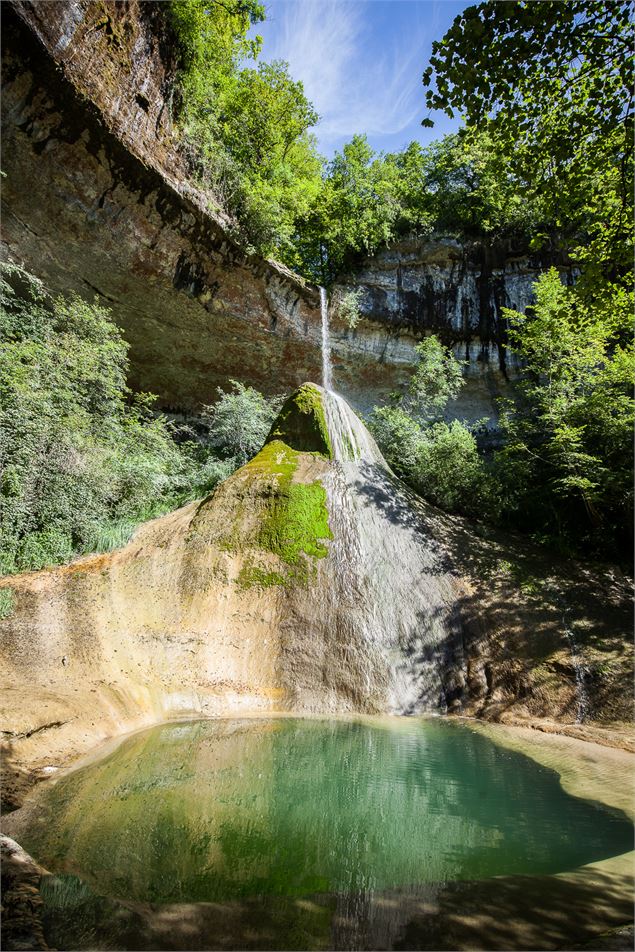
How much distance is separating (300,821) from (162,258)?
51.7 feet

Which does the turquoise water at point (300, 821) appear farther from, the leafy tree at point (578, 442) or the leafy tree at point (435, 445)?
the leafy tree at point (435, 445)

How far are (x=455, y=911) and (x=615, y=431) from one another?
1094cm

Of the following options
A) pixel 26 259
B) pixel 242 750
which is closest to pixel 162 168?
pixel 26 259

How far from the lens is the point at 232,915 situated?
2430 millimetres

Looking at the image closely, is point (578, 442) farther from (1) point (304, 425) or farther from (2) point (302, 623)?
(2) point (302, 623)

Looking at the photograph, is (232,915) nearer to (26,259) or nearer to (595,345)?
(595,345)

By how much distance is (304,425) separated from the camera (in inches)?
464

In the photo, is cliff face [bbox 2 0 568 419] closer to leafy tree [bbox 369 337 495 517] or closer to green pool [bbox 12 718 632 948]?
leafy tree [bbox 369 337 495 517]

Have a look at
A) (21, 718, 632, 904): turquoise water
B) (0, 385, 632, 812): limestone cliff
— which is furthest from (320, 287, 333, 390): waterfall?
(21, 718, 632, 904): turquoise water

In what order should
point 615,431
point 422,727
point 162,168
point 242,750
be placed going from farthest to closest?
point 162,168
point 615,431
point 422,727
point 242,750

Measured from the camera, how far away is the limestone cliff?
6215mm

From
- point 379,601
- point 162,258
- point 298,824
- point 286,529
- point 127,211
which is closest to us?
point 298,824

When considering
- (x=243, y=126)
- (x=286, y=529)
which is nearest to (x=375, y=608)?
(x=286, y=529)

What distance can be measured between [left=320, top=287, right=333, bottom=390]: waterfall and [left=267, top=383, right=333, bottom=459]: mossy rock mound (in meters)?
6.53
